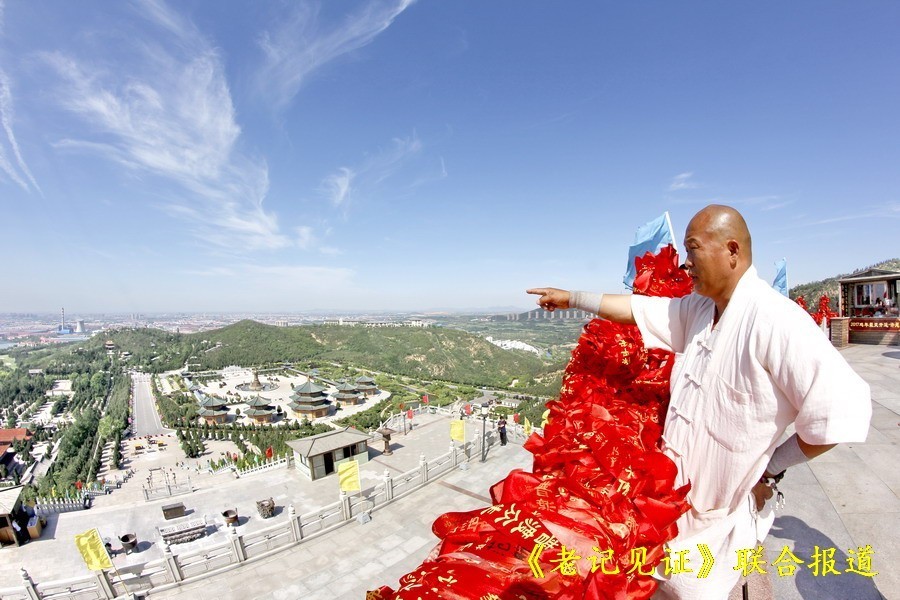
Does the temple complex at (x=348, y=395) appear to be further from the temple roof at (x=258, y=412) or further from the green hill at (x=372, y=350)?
the green hill at (x=372, y=350)

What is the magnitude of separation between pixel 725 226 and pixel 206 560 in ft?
34.6

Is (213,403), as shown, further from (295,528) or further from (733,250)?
(733,250)

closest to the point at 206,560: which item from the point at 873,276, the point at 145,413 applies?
the point at 873,276

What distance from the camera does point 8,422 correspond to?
3831cm

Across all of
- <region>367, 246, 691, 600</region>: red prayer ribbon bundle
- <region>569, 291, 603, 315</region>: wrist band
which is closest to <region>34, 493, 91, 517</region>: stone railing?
<region>367, 246, 691, 600</region>: red prayer ribbon bundle

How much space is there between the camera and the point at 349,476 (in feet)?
30.1

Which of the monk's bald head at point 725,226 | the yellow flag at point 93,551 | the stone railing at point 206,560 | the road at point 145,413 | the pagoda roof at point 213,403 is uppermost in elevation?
the monk's bald head at point 725,226

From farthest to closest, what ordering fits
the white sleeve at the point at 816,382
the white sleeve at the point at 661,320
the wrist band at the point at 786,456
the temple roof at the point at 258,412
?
the temple roof at the point at 258,412
the white sleeve at the point at 661,320
the wrist band at the point at 786,456
the white sleeve at the point at 816,382

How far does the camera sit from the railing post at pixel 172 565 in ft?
24.4

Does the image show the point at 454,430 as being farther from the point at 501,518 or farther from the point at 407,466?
the point at 501,518

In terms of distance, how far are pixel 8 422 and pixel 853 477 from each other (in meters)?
60.9

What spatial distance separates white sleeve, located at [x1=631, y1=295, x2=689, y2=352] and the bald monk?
0.04ft

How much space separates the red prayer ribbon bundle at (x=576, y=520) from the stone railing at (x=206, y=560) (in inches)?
331

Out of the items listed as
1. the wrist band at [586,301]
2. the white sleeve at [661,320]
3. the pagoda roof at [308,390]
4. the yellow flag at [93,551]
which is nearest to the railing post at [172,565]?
the yellow flag at [93,551]
